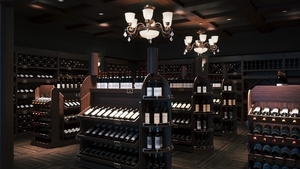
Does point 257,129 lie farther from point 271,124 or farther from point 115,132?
point 115,132

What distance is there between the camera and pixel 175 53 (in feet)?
34.4

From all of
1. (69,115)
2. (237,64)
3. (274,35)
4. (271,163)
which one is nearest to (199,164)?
(271,163)

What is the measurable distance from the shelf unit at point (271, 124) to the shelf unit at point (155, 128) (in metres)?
1.18

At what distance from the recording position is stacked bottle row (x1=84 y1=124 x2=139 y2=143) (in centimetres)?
373

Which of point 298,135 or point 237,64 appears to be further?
point 237,64

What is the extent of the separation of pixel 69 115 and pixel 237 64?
605cm

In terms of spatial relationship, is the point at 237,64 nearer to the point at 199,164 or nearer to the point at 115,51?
the point at 115,51

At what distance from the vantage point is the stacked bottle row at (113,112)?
12.4 ft

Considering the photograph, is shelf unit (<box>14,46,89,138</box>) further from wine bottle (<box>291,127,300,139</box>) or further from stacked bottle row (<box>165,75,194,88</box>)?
wine bottle (<box>291,127,300,139</box>)

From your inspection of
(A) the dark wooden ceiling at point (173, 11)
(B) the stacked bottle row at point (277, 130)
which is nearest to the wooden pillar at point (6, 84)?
(A) the dark wooden ceiling at point (173, 11)

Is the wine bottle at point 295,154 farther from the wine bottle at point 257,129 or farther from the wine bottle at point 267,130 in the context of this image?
the wine bottle at point 257,129

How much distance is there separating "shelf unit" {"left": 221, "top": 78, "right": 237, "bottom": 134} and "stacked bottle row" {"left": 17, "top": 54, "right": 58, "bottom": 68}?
5071mm

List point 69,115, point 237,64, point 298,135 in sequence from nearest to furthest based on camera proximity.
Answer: point 298,135 < point 69,115 < point 237,64

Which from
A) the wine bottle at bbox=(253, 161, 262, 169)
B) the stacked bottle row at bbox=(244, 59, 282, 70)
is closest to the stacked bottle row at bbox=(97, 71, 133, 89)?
the wine bottle at bbox=(253, 161, 262, 169)
